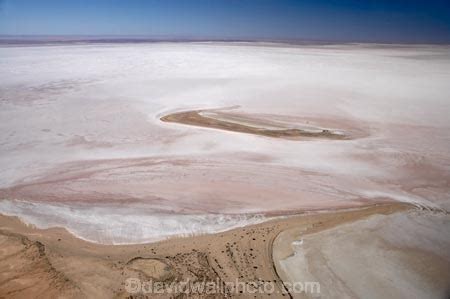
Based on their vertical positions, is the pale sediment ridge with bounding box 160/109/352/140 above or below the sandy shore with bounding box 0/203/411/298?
above

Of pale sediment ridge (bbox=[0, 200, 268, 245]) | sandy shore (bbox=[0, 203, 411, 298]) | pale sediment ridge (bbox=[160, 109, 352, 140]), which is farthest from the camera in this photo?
pale sediment ridge (bbox=[160, 109, 352, 140])

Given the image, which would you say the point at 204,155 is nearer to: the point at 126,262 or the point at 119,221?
the point at 119,221

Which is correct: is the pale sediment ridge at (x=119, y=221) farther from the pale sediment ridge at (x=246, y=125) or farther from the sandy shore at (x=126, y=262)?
the pale sediment ridge at (x=246, y=125)

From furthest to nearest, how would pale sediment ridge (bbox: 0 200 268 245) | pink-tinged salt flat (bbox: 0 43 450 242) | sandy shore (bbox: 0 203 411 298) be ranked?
pink-tinged salt flat (bbox: 0 43 450 242)
pale sediment ridge (bbox: 0 200 268 245)
sandy shore (bbox: 0 203 411 298)

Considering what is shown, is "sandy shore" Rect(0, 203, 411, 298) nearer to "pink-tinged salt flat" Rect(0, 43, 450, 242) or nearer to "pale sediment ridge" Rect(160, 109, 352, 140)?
"pink-tinged salt flat" Rect(0, 43, 450, 242)

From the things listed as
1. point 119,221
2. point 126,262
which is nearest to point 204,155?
point 119,221

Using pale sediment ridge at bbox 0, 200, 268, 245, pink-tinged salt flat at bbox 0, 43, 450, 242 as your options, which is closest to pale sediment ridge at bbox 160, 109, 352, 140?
pink-tinged salt flat at bbox 0, 43, 450, 242

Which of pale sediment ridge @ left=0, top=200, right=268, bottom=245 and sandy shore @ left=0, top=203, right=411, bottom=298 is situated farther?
pale sediment ridge @ left=0, top=200, right=268, bottom=245

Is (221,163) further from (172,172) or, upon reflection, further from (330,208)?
(330,208)
